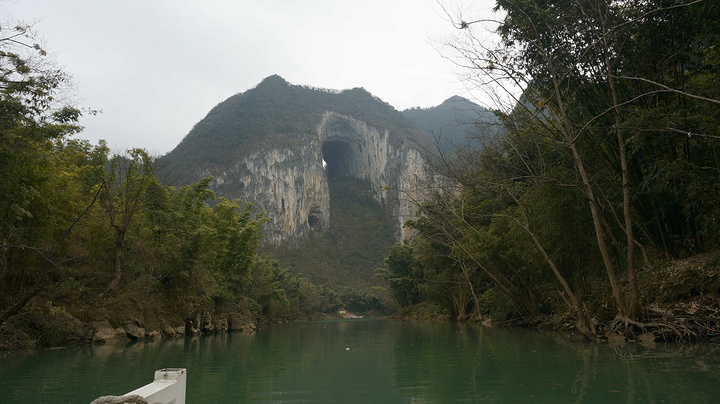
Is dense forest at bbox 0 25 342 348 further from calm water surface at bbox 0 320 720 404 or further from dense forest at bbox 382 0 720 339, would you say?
dense forest at bbox 382 0 720 339

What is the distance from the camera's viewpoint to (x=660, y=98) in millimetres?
7672

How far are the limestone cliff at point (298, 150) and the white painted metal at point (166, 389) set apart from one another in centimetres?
6100

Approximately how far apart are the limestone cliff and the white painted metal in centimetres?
6100

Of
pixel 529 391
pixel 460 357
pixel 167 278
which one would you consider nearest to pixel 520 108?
pixel 460 357

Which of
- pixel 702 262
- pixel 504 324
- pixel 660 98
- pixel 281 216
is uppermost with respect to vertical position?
pixel 281 216

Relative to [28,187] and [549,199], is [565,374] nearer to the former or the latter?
[549,199]

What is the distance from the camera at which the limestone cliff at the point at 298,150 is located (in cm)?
7669

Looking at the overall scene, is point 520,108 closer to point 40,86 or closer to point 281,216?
point 40,86

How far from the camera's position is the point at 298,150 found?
3273 inches

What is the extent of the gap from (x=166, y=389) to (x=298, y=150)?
8265 cm

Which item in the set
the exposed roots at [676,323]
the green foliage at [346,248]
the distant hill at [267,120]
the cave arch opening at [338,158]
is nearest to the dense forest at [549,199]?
the exposed roots at [676,323]

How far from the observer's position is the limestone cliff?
76688 millimetres

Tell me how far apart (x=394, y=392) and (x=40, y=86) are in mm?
7231

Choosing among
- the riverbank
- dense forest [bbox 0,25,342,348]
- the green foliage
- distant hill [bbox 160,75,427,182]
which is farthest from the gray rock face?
the riverbank
